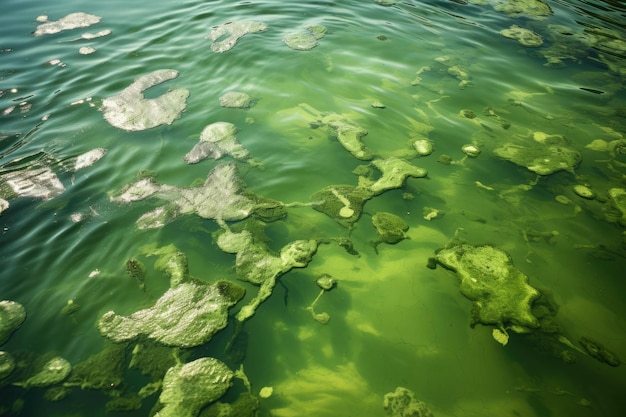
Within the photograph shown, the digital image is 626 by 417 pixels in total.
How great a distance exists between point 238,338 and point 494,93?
584cm

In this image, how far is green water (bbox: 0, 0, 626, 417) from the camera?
8.35 feet

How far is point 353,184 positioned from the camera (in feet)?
13.4

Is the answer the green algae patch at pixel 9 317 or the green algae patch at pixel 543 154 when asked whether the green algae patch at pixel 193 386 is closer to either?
the green algae patch at pixel 9 317

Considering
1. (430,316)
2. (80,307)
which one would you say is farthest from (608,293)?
(80,307)

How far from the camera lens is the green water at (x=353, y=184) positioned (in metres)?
2.54

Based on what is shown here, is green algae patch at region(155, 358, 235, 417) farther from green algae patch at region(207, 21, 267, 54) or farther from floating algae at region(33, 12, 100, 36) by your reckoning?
floating algae at region(33, 12, 100, 36)

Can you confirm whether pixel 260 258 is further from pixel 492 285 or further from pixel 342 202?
pixel 492 285

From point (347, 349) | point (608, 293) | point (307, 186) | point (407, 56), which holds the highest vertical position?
point (407, 56)

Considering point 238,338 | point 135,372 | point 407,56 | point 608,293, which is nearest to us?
point 135,372

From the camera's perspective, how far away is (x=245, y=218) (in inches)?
146

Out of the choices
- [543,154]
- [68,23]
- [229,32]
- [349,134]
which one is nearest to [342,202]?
[349,134]

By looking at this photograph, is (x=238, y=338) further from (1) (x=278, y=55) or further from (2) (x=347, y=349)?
(1) (x=278, y=55)

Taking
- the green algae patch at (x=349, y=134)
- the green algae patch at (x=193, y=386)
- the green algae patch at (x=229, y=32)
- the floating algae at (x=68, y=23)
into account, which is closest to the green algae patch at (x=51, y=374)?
the green algae patch at (x=193, y=386)

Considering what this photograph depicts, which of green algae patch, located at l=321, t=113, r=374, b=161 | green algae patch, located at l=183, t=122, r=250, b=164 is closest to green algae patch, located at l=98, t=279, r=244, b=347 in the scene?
green algae patch, located at l=183, t=122, r=250, b=164
